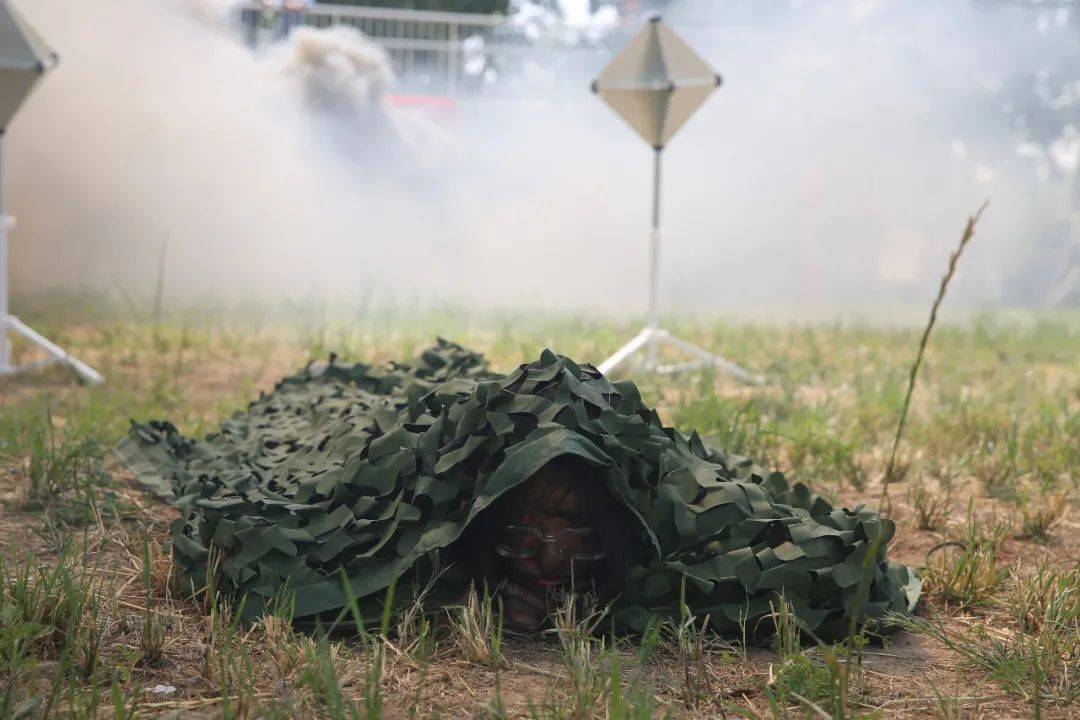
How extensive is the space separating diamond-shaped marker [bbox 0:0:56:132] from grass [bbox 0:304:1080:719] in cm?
122

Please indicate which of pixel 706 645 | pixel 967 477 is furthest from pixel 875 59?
pixel 706 645

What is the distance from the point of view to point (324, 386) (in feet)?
13.0

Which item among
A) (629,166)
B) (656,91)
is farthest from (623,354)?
(629,166)

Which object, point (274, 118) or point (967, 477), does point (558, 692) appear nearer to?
point (967, 477)

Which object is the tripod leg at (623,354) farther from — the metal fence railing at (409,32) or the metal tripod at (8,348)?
the metal fence railing at (409,32)

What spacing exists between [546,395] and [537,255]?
8.31 m

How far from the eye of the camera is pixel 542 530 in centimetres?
219

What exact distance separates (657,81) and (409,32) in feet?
22.4

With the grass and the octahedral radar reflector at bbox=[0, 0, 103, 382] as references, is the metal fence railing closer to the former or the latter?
the octahedral radar reflector at bbox=[0, 0, 103, 382]

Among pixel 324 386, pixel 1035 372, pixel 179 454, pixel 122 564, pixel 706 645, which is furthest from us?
pixel 1035 372

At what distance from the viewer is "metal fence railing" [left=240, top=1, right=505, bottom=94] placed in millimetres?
11234

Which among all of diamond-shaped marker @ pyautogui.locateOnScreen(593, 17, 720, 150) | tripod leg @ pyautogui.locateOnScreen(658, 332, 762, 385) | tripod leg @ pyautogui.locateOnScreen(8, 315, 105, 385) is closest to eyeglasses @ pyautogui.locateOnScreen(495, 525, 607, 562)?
tripod leg @ pyautogui.locateOnScreen(658, 332, 762, 385)

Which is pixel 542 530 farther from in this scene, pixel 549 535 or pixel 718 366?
pixel 718 366

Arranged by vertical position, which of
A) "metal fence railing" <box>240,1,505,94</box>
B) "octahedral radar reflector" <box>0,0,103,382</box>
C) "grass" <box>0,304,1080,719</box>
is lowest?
"grass" <box>0,304,1080,719</box>
